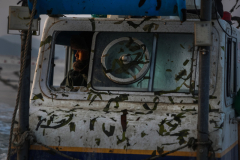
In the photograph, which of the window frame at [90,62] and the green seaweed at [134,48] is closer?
the window frame at [90,62]

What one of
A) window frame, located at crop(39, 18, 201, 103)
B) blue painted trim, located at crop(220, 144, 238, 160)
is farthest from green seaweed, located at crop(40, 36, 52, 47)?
blue painted trim, located at crop(220, 144, 238, 160)

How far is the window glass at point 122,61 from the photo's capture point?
3.25 metres

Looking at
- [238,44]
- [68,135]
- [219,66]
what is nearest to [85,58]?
[68,135]

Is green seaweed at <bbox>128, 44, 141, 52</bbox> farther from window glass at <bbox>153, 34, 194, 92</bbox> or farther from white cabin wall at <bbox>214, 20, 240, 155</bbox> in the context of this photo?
white cabin wall at <bbox>214, 20, 240, 155</bbox>

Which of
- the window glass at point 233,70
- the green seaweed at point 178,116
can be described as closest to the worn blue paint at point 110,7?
the green seaweed at point 178,116

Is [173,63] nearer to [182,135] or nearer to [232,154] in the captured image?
[182,135]

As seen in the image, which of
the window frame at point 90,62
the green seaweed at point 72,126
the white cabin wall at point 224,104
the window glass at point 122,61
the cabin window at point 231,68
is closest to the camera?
the green seaweed at point 72,126

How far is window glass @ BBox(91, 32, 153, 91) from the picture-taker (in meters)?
3.25

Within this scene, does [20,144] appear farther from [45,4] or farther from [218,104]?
[218,104]

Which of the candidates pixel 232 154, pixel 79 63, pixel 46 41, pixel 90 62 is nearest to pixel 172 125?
pixel 232 154

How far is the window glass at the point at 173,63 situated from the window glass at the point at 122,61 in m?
0.10

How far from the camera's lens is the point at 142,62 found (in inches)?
129

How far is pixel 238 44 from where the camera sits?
12.7ft

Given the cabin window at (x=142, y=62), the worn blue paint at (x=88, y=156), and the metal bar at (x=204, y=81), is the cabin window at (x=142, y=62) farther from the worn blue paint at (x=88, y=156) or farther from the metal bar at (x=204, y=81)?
the worn blue paint at (x=88, y=156)
